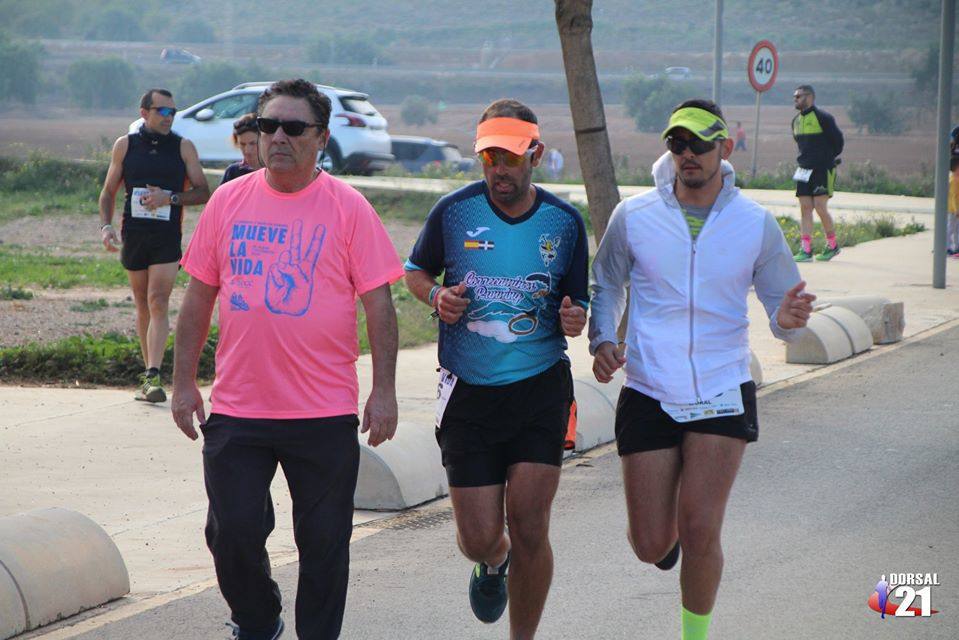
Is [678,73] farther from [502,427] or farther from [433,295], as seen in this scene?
[502,427]

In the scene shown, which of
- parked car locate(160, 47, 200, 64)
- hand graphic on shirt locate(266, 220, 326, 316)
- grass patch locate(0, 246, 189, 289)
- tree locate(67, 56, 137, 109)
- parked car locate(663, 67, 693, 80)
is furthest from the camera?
parked car locate(160, 47, 200, 64)

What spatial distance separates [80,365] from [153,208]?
1.79 meters

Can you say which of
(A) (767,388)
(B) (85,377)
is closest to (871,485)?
(A) (767,388)

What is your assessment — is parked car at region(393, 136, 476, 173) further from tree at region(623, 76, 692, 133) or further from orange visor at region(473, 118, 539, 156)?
tree at region(623, 76, 692, 133)

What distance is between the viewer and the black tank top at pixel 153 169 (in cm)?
990

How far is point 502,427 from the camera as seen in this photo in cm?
530

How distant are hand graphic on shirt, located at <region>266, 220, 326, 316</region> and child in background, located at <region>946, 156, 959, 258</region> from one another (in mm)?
15305

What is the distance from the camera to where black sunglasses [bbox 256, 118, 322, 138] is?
16.4 feet

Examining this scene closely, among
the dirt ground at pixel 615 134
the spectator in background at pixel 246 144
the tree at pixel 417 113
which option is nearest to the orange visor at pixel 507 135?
the spectator in background at pixel 246 144

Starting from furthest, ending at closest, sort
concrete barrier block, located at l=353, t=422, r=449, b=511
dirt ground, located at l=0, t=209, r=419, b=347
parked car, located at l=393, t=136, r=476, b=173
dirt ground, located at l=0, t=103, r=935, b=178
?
dirt ground, located at l=0, t=103, r=935, b=178, parked car, located at l=393, t=136, r=476, b=173, dirt ground, located at l=0, t=209, r=419, b=347, concrete barrier block, located at l=353, t=422, r=449, b=511

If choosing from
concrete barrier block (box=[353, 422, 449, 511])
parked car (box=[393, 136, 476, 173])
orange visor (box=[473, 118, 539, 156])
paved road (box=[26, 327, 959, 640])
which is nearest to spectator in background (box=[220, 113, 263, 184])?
Answer: concrete barrier block (box=[353, 422, 449, 511])

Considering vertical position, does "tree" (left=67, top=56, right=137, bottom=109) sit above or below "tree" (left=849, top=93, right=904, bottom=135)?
above

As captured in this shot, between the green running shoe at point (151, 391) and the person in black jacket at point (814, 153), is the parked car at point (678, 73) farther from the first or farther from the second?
the green running shoe at point (151, 391)

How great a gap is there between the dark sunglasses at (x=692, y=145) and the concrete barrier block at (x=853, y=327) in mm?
7887
